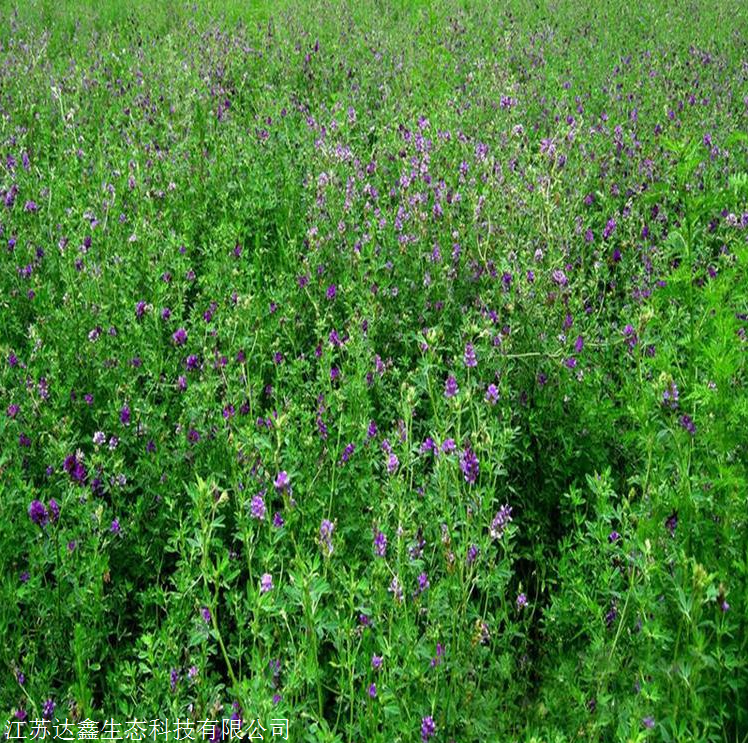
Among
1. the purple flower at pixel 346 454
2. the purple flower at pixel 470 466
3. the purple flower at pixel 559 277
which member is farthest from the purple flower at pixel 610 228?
the purple flower at pixel 470 466

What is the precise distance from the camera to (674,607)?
6.29 ft

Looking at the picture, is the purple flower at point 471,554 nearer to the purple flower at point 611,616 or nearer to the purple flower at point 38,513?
the purple flower at point 611,616

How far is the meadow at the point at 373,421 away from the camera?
1.86 m

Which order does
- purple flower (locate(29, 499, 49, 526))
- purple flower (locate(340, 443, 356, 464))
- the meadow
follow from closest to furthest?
the meadow
purple flower (locate(29, 499, 49, 526))
purple flower (locate(340, 443, 356, 464))

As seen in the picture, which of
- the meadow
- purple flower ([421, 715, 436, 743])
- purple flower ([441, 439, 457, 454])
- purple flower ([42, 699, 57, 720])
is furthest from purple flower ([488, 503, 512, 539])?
purple flower ([42, 699, 57, 720])

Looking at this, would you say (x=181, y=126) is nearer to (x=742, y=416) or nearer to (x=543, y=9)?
(x=742, y=416)

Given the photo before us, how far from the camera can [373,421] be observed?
9.22ft

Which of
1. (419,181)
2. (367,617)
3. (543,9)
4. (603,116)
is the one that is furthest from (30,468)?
(543,9)

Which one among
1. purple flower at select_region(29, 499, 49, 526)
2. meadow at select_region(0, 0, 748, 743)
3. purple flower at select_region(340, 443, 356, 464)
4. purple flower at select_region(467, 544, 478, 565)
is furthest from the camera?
purple flower at select_region(340, 443, 356, 464)

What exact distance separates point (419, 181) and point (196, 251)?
110 centimetres

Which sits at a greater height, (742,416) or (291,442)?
(742,416)

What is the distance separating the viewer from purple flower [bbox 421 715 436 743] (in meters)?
1.72

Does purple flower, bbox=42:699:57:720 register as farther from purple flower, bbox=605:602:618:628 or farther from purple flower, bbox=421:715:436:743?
purple flower, bbox=605:602:618:628

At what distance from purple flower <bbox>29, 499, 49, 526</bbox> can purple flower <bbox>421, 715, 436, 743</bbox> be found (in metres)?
1.10
